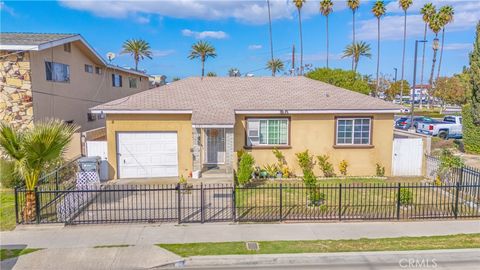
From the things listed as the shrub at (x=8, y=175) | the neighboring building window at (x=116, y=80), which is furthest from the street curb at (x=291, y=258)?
the neighboring building window at (x=116, y=80)

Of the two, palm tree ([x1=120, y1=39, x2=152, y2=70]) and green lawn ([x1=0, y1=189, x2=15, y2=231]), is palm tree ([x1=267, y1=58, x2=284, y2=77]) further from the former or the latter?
green lawn ([x1=0, y1=189, x2=15, y2=231])

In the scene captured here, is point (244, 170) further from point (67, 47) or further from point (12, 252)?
point (67, 47)

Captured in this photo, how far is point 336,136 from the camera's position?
55.2 ft

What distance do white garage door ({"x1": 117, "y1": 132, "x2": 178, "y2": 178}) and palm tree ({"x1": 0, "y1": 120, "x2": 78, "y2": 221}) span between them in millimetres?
5634

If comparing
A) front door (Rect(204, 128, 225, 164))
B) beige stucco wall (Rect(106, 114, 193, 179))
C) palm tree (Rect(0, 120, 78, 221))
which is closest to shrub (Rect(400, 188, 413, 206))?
front door (Rect(204, 128, 225, 164))

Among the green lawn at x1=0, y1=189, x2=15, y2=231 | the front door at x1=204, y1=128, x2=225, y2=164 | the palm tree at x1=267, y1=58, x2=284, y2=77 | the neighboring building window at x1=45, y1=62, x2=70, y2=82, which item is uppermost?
the palm tree at x1=267, y1=58, x2=284, y2=77

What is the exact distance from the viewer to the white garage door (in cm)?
1602

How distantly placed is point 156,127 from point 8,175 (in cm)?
613

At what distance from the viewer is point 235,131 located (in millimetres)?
16469

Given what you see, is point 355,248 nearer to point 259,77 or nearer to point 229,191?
point 229,191

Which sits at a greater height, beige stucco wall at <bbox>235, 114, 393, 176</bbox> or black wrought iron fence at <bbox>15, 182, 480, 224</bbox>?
beige stucco wall at <bbox>235, 114, 393, 176</bbox>

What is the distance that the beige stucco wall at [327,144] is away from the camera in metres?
16.6

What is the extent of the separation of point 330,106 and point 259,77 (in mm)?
5762

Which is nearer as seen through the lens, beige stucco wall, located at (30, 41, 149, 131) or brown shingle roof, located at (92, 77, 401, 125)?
brown shingle roof, located at (92, 77, 401, 125)
